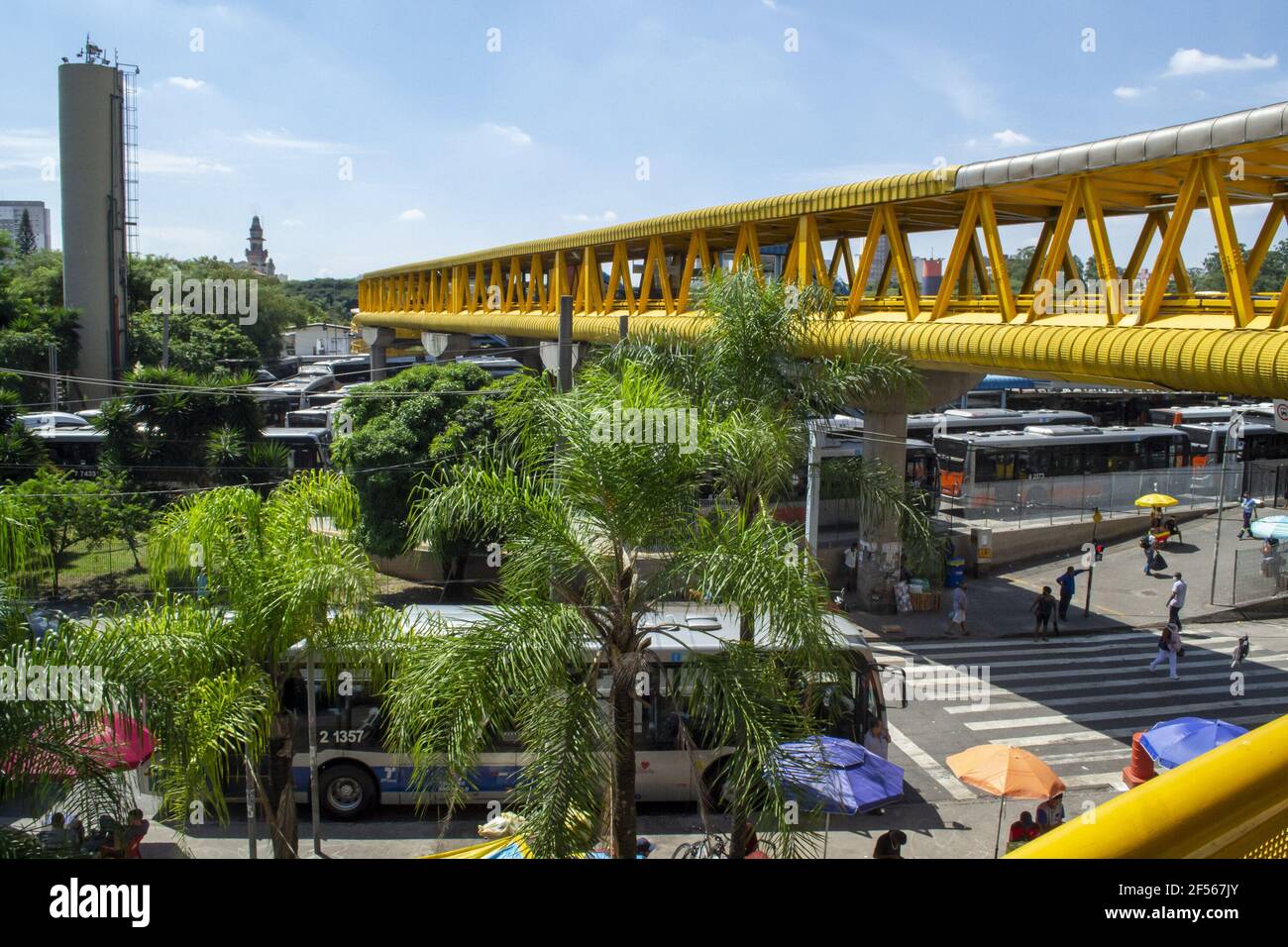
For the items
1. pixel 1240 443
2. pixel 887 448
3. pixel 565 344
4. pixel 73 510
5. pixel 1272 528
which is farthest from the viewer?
pixel 1240 443

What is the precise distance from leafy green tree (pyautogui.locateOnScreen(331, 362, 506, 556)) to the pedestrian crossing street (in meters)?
10.1

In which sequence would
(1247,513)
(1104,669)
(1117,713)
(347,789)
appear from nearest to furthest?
(347,789)
(1117,713)
(1104,669)
(1247,513)

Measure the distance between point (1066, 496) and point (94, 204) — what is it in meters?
43.5

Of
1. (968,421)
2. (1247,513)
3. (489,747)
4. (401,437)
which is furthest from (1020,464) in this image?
(489,747)

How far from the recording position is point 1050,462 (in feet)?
112

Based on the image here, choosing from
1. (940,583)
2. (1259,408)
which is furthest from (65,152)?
(1259,408)

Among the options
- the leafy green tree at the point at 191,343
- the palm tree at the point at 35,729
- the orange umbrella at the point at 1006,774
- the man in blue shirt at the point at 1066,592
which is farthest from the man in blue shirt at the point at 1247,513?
the leafy green tree at the point at 191,343

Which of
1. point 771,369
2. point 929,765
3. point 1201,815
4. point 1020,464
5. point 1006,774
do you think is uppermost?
point 771,369

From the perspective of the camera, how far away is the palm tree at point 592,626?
646cm

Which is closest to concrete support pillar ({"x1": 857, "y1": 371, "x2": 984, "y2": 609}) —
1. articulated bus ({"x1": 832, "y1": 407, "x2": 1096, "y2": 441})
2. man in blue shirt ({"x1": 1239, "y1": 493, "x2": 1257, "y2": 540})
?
man in blue shirt ({"x1": 1239, "y1": 493, "x2": 1257, "y2": 540})

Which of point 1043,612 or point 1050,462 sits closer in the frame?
point 1043,612

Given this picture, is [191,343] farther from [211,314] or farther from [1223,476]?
[1223,476]
